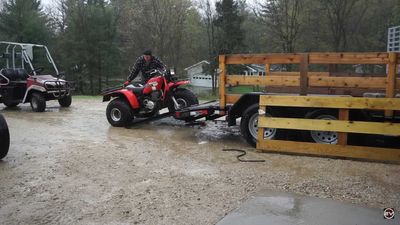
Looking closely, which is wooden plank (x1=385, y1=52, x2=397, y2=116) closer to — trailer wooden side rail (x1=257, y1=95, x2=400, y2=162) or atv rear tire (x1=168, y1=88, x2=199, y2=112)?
trailer wooden side rail (x1=257, y1=95, x2=400, y2=162)

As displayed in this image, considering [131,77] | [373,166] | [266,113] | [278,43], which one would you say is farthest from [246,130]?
[278,43]

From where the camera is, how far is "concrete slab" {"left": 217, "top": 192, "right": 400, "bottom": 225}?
146 inches

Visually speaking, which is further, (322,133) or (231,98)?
(231,98)

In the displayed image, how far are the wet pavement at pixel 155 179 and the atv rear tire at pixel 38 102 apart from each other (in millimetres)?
4495

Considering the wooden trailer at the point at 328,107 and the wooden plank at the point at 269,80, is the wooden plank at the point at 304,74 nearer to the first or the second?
the wooden trailer at the point at 328,107

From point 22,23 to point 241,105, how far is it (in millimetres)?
27753

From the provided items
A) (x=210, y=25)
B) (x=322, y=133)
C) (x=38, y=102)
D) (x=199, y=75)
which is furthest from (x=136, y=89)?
(x=199, y=75)

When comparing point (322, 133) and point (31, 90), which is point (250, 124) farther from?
point (31, 90)

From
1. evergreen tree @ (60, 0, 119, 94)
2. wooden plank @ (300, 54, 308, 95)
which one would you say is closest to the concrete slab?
wooden plank @ (300, 54, 308, 95)

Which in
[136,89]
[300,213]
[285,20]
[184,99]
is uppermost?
[285,20]

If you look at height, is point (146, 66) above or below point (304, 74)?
above

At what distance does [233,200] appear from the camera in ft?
14.4

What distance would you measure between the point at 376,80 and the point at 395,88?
0.28m

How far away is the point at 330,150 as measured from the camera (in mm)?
6156
